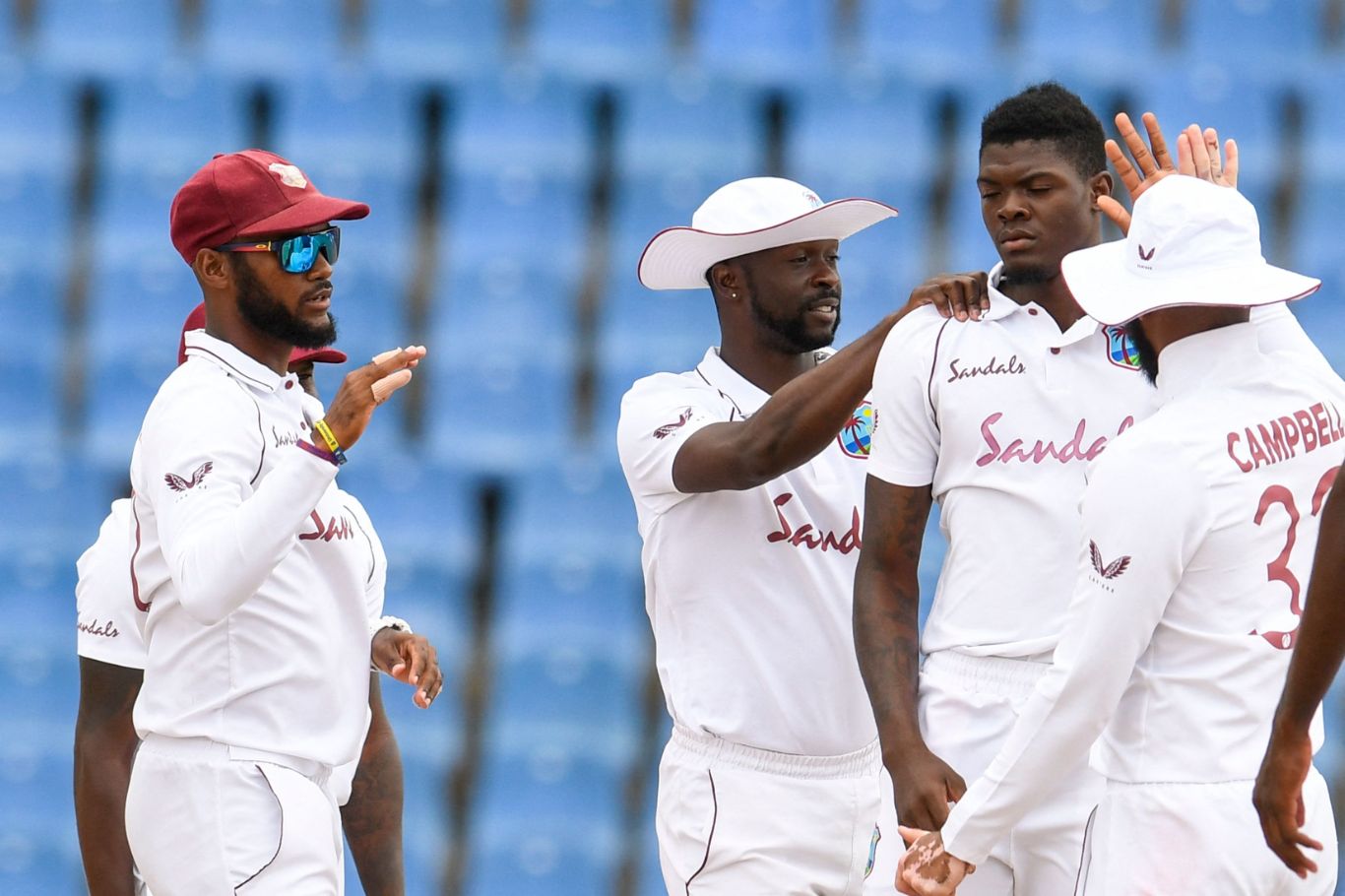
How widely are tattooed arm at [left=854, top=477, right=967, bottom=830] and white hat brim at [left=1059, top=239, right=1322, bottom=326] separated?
1.93 ft

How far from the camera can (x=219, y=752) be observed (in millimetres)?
3305

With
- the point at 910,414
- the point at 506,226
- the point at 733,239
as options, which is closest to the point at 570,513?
the point at 506,226

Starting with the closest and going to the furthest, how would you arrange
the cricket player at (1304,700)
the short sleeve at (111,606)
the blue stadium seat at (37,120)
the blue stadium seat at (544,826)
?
the cricket player at (1304,700)
the short sleeve at (111,606)
the blue stadium seat at (544,826)
the blue stadium seat at (37,120)

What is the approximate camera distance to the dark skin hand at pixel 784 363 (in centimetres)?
342

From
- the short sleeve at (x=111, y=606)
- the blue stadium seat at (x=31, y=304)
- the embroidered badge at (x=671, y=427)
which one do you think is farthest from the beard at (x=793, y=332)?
the blue stadium seat at (x=31, y=304)

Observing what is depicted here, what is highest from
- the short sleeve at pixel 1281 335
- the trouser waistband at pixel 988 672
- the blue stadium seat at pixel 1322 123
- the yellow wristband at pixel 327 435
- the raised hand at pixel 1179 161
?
the blue stadium seat at pixel 1322 123

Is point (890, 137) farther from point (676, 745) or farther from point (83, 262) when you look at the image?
point (676, 745)

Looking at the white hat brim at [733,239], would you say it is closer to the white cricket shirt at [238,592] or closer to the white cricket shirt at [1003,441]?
the white cricket shirt at [1003,441]

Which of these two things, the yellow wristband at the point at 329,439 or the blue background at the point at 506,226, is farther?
the blue background at the point at 506,226

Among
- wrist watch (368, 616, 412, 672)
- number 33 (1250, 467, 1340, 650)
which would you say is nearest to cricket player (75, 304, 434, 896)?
wrist watch (368, 616, 412, 672)

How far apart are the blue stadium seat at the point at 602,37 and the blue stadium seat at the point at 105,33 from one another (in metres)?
1.54

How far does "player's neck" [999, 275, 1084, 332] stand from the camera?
3.30 m

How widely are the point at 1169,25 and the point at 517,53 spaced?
2.66 meters

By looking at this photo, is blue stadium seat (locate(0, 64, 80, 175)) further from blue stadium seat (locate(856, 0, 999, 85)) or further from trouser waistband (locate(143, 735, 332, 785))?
trouser waistband (locate(143, 735, 332, 785))
